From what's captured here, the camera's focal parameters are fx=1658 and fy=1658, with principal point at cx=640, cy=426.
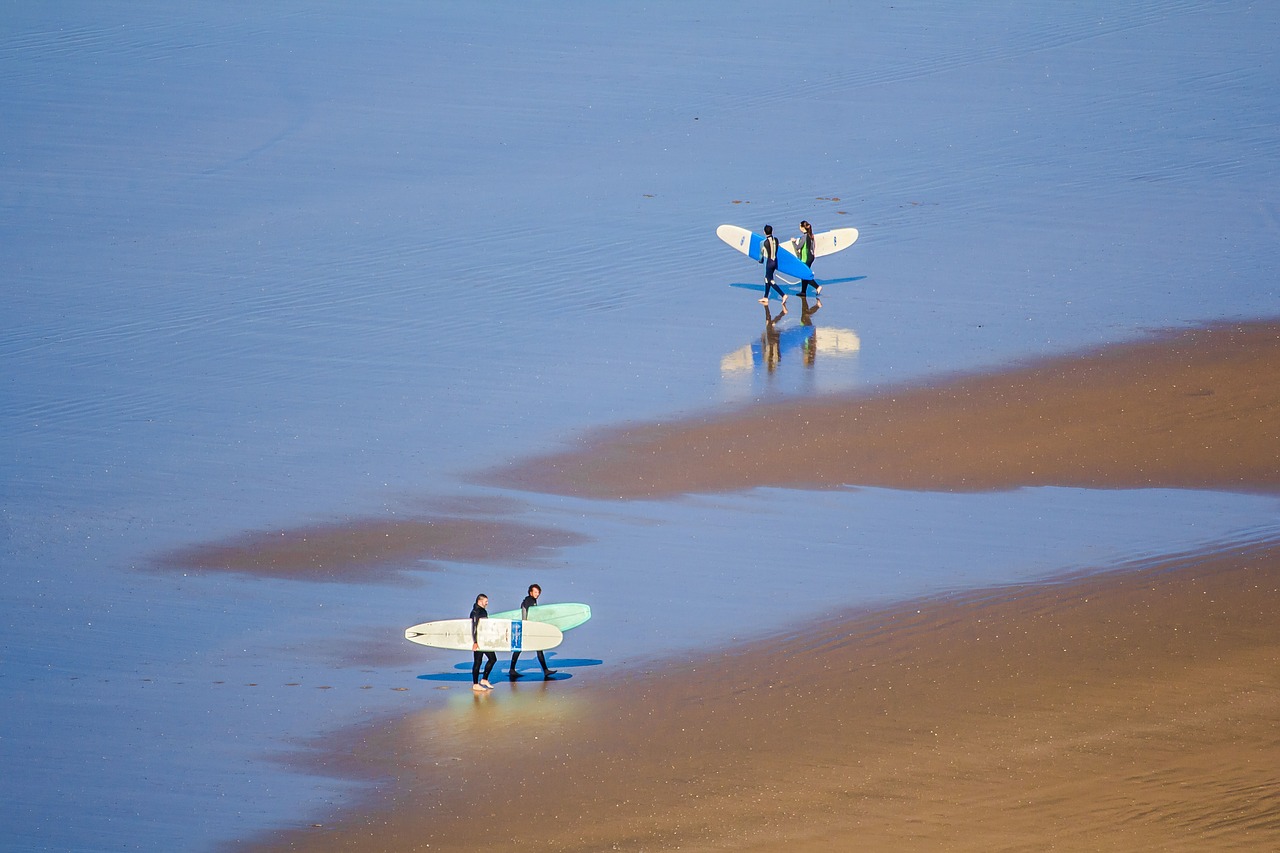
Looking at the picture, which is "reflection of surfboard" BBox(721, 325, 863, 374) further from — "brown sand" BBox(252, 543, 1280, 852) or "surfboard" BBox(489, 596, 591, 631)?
"surfboard" BBox(489, 596, 591, 631)

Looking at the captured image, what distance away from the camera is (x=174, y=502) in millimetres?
18844

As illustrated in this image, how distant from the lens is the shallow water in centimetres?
1545

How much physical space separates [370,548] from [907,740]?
6696 mm

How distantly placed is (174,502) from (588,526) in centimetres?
485

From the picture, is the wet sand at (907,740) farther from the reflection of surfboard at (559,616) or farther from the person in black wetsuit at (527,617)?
the reflection of surfboard at (559,616)

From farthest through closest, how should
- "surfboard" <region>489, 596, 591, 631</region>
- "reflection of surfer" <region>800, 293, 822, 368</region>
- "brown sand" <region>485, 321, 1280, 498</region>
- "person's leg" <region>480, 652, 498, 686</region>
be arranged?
"reflection of surfer" <region>800, 293, 822, 368</region> → "brown sand" <region>485, 321, 1280, 498</region> → "surfboard" <region>489, 596, 591, 631</region> → "person's leg" <region>480, 652, 498, 686</region>

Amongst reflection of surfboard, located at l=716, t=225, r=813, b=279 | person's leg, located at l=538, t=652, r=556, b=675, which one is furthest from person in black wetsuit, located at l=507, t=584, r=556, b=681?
reflection of surfboard, located at l=716, t=225, r=813, b=279

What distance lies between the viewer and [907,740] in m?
13.2

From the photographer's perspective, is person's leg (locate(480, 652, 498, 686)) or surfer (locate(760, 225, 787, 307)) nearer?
person's leg (locate(480, 652, 498, 686))

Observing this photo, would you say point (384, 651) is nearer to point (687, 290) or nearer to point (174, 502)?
point (174, 502)

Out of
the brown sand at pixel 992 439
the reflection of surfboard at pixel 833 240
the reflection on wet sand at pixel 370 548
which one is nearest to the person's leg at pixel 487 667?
the reflection on wet sand at pixel 370 548

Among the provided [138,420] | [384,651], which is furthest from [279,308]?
[384,651]

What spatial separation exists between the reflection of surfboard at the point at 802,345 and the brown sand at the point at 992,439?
181cm

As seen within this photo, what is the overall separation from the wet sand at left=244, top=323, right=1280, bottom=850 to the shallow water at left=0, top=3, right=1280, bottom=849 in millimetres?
689
